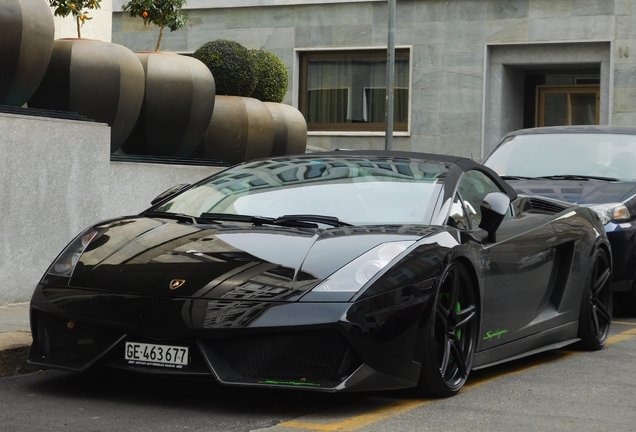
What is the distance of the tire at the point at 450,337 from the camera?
17.8ft

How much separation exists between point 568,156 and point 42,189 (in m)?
4.84

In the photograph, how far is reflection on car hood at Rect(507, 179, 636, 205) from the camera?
9727mm

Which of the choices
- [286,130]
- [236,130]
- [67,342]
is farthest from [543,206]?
[286,130]

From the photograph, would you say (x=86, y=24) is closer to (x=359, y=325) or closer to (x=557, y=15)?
(x=359, y=325)

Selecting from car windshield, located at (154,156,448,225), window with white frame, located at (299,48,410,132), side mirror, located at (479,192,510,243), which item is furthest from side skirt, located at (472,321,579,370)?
window with white frame, located at (299,48,410,132)

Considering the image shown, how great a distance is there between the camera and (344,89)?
2494 cm

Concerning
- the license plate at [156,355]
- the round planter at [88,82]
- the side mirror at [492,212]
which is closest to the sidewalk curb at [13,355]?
the license plate at [156,355]

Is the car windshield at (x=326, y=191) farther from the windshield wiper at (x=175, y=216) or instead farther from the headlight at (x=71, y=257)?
the headlight at (x=71, y=257)

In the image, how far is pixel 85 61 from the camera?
10.8 m

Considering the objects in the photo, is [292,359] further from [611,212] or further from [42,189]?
[611,212]

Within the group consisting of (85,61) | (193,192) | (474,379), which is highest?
(85,61)

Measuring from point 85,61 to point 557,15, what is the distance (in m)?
13.6

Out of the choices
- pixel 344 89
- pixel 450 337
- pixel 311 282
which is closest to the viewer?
pixel 311 282

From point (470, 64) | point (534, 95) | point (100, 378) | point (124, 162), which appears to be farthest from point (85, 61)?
point (534, 95)
